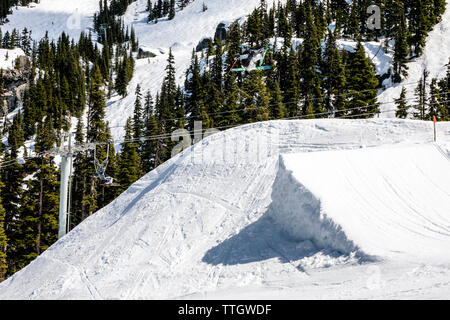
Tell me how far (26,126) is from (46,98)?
26.5 ft

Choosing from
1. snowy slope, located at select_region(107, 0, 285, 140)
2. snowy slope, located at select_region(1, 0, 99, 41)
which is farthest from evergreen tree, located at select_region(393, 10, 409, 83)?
snowy slope, located at select_region(1, 0, 99, 41)

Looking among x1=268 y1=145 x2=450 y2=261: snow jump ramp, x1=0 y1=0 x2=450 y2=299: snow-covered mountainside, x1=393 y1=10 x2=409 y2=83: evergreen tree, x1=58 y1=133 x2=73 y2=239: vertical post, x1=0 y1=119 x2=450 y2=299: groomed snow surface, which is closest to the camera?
x1=0 y1=119 x2=450 y2=299: groomed snow surface

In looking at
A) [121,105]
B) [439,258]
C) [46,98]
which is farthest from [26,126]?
[439,258]

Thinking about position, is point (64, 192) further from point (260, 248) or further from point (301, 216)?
point (301, 216)

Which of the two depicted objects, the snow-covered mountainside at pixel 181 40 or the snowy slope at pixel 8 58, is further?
the snowy slope at pixel 8 58

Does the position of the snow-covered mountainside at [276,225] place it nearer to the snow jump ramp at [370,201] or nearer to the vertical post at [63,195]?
the snow jump ramp at [370,201]

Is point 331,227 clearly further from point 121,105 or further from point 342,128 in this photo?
point 121,105

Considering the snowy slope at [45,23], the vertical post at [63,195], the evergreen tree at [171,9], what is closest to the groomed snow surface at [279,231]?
the vertical post at [63,195]

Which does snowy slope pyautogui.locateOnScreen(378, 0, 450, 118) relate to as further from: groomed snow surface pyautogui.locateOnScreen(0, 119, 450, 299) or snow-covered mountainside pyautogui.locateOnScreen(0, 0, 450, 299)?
groomed snow surface pyautogui.locateOnScreen(0, 119, 450, 299)

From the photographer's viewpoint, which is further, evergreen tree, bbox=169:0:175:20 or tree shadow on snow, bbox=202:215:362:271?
evergreen tree, bbox=169:0:175:20

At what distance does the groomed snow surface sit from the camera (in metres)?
8.73

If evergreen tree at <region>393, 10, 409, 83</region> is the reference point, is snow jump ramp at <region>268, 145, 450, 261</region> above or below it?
below

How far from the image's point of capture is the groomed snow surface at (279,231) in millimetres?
8727

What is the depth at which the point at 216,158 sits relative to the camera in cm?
1852
